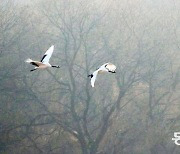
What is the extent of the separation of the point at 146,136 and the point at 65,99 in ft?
17.9

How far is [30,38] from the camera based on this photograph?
22.4 metres

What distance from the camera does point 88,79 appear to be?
21.5 m

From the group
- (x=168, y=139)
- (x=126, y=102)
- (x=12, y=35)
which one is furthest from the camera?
(x=12, y=35)

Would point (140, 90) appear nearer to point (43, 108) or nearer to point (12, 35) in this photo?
point (43, 108)

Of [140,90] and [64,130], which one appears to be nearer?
[64,130]

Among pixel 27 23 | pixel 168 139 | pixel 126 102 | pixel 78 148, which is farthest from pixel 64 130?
pixel 27 23

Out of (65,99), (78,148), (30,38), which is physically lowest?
(78,148)

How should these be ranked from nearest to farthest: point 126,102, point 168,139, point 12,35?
point 168,139 → point 126,102 → point 12,35

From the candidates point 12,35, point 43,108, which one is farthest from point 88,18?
point 43,108

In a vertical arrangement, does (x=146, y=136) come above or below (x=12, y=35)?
below

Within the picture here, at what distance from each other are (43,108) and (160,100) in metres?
7.20

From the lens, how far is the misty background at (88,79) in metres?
20.0

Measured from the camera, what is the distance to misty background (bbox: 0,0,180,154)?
20.0 m

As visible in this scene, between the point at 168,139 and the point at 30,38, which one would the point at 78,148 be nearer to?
the point at 168,139
